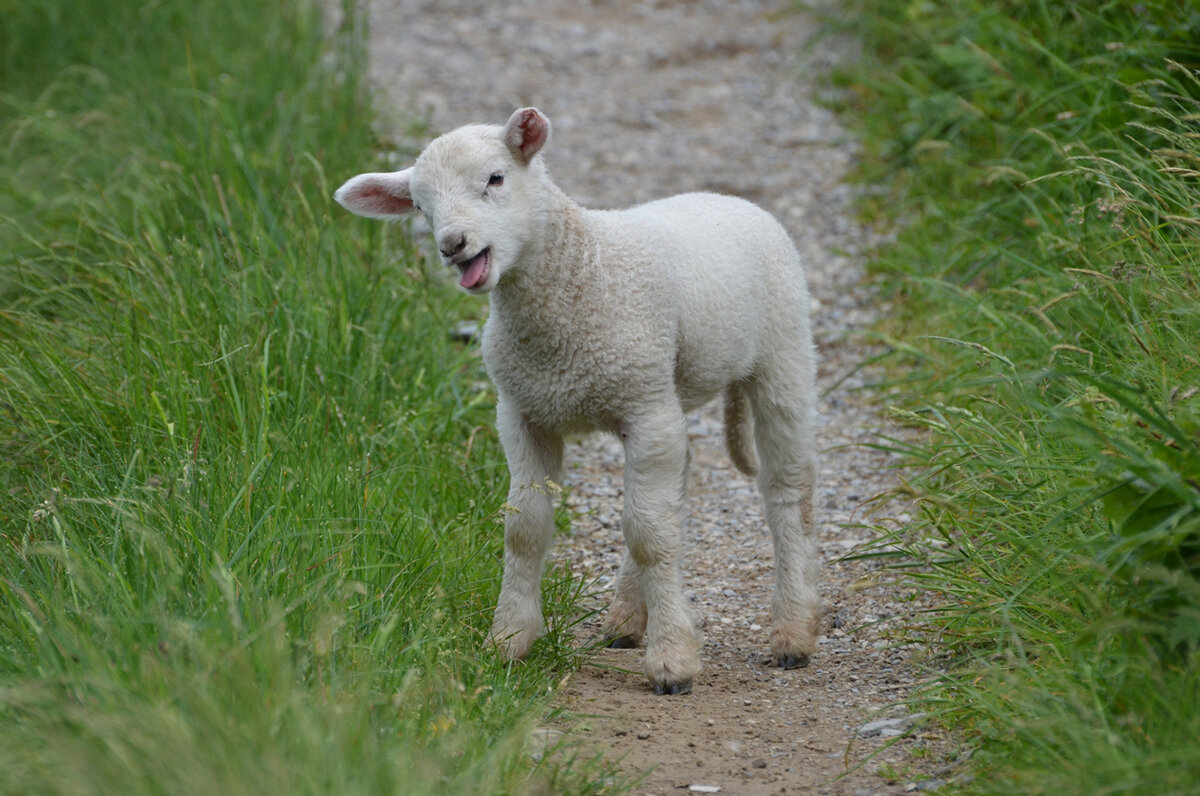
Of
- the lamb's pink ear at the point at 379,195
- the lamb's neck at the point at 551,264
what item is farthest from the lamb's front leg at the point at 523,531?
the lamb's pink ear at the point at 379,195

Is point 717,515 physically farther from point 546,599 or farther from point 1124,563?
point 1124,563

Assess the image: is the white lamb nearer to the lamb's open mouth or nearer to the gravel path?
the lamb's open mouth

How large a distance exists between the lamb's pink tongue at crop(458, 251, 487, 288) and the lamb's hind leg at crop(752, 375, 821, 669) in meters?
1.35

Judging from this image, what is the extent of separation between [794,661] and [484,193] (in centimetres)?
197

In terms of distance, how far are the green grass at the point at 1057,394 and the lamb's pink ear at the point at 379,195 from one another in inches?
A: 79.3

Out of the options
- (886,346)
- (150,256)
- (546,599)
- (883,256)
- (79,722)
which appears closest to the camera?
(79,722)

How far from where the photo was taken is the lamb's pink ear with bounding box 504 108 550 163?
4027mm

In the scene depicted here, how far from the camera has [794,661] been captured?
455 cm

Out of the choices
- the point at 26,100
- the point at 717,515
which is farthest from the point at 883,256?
the point at 26,100

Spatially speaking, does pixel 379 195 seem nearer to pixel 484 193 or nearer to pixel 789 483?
pixel 484 193

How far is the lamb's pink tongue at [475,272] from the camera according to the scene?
3.88 meters

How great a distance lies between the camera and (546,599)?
4.63m

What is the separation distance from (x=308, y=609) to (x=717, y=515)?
2766 mm

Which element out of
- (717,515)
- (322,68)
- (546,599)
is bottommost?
(717,515)
